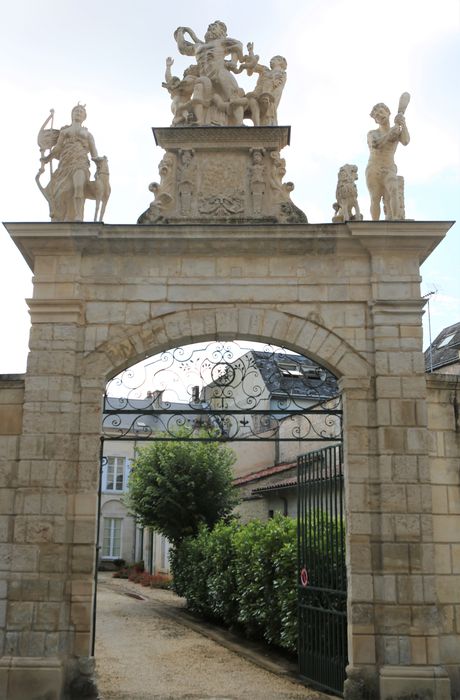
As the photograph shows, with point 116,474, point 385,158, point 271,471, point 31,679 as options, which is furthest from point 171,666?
point 116,474

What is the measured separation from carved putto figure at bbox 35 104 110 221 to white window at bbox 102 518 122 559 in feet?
80.7

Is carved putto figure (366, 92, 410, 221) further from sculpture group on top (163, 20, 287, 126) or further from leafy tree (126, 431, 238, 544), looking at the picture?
leafy tree (126, 431, 238, 544)

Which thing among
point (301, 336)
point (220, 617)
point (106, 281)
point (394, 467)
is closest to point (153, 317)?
point (106, 281)

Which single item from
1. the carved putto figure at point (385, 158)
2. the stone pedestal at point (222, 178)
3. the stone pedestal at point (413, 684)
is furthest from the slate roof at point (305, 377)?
the stone pedestal at point (413, 684)

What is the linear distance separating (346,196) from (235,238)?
1.25 meters

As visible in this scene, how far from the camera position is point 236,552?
11531 millimetres

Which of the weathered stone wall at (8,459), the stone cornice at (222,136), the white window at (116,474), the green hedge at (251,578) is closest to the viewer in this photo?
the weathered stone wall at (8,459)

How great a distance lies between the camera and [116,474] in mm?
31125

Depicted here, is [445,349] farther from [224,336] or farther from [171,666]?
[224,336]

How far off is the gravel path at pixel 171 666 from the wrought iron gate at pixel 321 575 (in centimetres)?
37

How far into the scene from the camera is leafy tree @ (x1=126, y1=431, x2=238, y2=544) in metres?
16.1

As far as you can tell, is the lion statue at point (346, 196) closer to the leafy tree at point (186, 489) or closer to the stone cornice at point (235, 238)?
the stone cornice at point (235, 238)

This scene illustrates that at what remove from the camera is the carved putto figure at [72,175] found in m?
7.43

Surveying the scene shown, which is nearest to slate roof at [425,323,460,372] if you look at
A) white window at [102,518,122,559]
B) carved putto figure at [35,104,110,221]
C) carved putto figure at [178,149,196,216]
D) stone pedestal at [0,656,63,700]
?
carved putto figure at [178,149,196,216]
